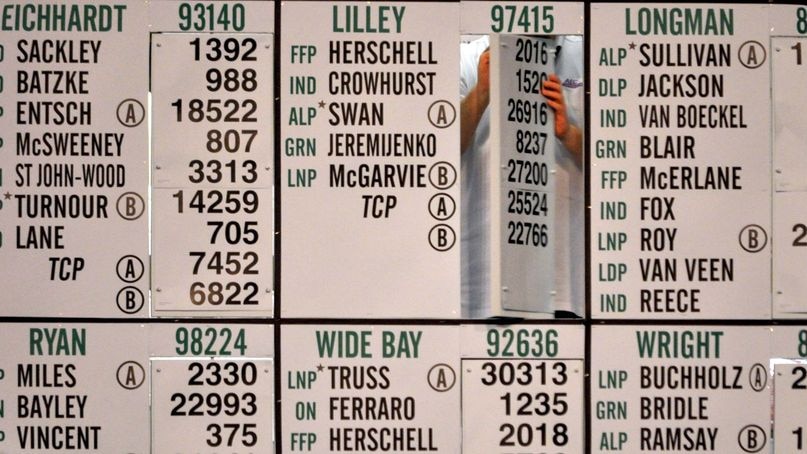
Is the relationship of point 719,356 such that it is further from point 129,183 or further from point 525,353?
point 129,183

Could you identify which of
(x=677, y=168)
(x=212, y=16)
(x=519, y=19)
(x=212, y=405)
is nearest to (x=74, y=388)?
(x=212, y=405)

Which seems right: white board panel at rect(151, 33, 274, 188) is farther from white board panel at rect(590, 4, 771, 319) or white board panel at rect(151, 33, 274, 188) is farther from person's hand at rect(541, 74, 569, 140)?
white board panel at rect(590, 4, 771, 319)

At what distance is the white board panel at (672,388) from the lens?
5504 millimetres

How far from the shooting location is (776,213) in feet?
18.1

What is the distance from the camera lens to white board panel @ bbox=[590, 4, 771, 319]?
5.52 meters

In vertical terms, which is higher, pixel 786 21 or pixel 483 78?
pixel 786 21

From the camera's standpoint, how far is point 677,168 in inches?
217

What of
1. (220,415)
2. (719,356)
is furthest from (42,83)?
(719,356)

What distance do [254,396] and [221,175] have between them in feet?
3.20

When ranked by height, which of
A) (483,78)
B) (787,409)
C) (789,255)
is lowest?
(787,409)

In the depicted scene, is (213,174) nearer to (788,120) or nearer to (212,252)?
(212,252)

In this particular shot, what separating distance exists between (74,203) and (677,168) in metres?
2.64

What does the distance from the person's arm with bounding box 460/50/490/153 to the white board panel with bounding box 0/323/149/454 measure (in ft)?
5.41

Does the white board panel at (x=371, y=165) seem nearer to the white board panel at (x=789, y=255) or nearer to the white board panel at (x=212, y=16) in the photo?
the white board panel at (x=212, y=16)
